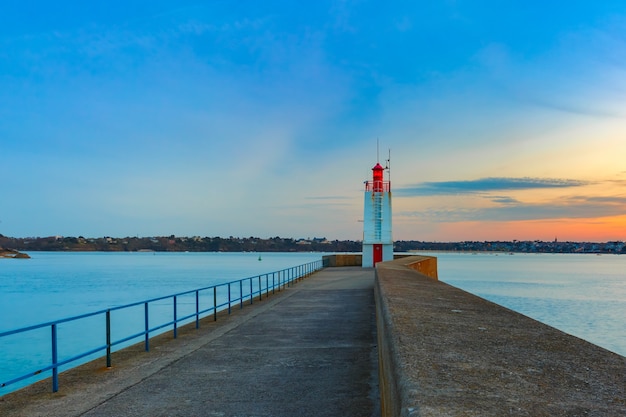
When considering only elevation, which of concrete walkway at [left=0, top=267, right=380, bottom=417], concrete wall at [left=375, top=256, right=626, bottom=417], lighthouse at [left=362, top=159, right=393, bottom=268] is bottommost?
concrete walkway at [left=0, top=267, right=380, bottom=417]

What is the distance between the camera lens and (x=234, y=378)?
725 centimetres

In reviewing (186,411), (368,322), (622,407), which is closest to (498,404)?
(622,407)

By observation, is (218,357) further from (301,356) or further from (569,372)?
(569,372)

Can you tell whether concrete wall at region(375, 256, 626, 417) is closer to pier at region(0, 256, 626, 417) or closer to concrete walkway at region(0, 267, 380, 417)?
pier at region(0, 256, 626, 417)

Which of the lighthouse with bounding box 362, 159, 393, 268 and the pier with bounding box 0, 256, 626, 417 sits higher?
the lighthouse with bounding box 362, 159, 393, 268

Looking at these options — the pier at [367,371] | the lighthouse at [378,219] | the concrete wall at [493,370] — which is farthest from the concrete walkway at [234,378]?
the lighthouse at [378,219]

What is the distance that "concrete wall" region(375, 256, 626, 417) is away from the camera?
2928mm

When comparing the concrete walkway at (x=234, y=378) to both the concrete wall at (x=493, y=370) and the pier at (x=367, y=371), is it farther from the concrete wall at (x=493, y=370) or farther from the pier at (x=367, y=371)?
the concrete wall at (x=493, y=370)

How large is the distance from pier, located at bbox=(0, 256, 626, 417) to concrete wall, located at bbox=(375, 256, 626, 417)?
0.03ft

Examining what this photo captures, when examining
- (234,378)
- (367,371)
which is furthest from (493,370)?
(234,378)

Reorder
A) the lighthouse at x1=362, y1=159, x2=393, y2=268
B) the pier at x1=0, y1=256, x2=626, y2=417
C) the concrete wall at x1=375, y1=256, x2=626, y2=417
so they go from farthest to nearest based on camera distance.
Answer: the lighthouse at x1=362, y1=159, x2=393, y2=268
the pier at x1=0, y1=256, x2=626, y2=417
the concrete wall at x1=375, y1=256, x2=626, y2=417

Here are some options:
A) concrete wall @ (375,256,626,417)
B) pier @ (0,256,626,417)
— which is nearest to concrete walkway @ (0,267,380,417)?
pier @ (0,256,626,417)

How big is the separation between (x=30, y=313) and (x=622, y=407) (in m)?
38.2

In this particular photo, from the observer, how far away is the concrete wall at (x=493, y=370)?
2928 millimetres
